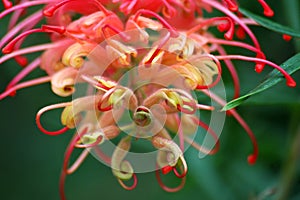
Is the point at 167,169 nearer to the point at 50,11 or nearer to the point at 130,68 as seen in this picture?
the point at 130,68

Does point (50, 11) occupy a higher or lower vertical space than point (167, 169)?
higher

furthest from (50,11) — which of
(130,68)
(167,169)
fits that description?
(167,169)

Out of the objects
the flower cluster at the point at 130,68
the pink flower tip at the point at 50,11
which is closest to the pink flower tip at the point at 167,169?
the flower cluster at the point at 130,68

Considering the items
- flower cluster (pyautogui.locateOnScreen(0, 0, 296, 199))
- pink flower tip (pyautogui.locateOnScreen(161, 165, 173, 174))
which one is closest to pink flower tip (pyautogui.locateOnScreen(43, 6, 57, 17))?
flower cluster (pyautogui.locateOnScreen(0, 0, 296, 199))

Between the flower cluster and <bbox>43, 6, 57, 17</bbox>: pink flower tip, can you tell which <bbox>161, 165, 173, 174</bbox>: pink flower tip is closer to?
the flower cluster

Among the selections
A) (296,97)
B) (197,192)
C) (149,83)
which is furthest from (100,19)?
(197,192)

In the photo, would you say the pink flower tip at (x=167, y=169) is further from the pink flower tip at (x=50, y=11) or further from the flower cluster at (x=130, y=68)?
the pink flower tip at (x=50, y=11)

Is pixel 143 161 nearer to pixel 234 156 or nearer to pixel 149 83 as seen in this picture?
pixel 149 83

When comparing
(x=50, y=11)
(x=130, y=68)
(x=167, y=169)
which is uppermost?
(x=50, y=11)

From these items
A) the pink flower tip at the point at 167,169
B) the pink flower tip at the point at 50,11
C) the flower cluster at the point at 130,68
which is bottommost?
the pink flower tip at the point at 167,169
